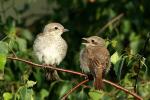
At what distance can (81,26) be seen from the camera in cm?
1042

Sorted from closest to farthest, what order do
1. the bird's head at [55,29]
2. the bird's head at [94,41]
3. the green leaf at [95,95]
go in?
the green leaf at [95,95] < the bird's head at [94,41] < the bird's head at [55,29]

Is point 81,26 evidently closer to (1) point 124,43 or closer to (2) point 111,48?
(1) point 124,43

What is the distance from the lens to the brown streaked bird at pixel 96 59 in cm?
663

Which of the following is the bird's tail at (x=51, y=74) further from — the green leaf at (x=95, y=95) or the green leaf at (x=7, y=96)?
the green leaf at (x=7, y=96)

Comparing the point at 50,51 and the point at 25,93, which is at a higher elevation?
the point at 50,51

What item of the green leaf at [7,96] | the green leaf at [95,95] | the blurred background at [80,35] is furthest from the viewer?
the blurred background at [80,35]

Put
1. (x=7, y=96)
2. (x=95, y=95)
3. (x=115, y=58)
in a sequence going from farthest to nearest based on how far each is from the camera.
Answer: (x=95, y=95)
(x=7, y=96)
(x=115, y=58)

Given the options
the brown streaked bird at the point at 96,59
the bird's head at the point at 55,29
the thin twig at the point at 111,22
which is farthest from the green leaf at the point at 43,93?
the thin twig at the point at 111,22

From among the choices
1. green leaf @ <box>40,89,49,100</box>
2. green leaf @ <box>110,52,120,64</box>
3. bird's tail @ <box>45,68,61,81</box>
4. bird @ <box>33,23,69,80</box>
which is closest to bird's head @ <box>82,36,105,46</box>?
bird @ <box>33,23,69,80</box>

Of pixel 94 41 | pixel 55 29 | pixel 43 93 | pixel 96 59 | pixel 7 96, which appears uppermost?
pixel 55 29

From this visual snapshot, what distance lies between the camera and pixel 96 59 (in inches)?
269

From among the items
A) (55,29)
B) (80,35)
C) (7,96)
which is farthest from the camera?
(80,35)

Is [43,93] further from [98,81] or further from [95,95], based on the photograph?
[98,81]

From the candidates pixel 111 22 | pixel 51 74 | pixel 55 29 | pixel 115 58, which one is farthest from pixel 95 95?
pixel 111 22
